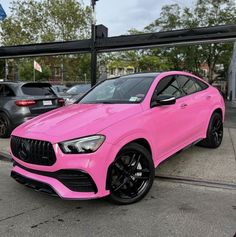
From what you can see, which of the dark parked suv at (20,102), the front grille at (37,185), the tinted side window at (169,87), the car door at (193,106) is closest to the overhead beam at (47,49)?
the dark parked suv at (20,102)

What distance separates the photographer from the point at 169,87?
5.71 metres

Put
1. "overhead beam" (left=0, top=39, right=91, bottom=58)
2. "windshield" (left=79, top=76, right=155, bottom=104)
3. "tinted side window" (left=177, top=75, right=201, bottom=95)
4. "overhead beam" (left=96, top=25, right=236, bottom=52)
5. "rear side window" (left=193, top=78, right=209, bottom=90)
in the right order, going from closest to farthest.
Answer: "windshield" (left=79, top=76, right=155, bottom=104) < "tinted side window" (left=177, top=75, right=201, bottom=95) < "rear side window" (left=193, top=78, right=209, bottom=90) < "overhead beam" (left=96, top=25, right=236, bottom=52) < "overhead beam" (left=0, top=39, right=91, bottom=58)

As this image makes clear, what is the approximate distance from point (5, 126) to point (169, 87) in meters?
5.02

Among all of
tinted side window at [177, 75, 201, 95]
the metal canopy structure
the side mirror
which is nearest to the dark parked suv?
the metal canopy structure

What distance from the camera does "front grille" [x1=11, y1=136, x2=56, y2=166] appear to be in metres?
3.97

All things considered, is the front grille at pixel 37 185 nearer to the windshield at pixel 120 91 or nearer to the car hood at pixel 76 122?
the car hood at pixel 76 122

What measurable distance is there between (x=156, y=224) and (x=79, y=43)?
8505 mm

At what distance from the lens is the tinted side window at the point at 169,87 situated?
17.7 feet

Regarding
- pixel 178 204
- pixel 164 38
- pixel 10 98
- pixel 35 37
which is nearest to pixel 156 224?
pixel 178 204

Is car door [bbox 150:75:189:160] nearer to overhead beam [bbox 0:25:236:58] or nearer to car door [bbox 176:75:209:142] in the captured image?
car door [bbox 176:75:209:142]

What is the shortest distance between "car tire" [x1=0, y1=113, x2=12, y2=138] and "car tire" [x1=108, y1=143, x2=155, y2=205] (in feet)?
17.4

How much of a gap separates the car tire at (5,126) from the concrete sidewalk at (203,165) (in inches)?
54.0

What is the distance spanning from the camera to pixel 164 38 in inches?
407

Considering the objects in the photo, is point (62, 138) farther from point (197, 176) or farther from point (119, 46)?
point (119, 46)
